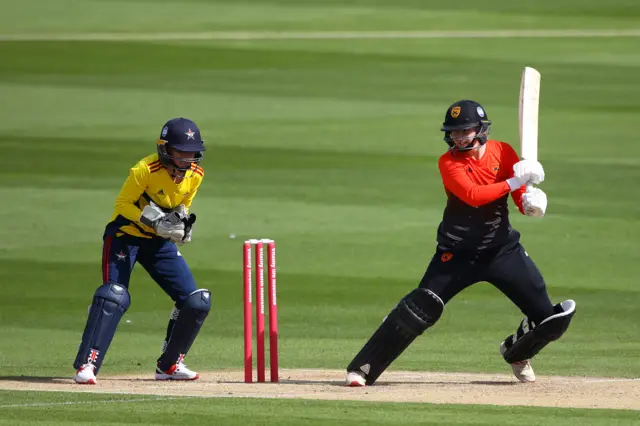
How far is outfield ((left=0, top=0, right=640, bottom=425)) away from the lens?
10.8 meters

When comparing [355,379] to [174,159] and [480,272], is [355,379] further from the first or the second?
[174,159]

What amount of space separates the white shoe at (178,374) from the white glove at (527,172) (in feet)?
8.84

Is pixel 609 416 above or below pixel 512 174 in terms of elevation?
below

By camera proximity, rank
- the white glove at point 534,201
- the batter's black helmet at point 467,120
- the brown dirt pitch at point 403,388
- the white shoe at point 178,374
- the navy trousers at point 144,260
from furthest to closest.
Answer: the white shoe at point 178,374 < the navy trousers at point 144,260 < the batter's black helmet at point 467,120 < the white glove at point 534,201 < the brown dirt pitch at point 403,388

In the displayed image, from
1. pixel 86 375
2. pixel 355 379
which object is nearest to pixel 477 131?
pixel 355 379

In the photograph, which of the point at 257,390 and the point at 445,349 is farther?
A: the point at 445,349

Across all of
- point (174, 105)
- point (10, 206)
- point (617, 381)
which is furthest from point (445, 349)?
point (174, 105)

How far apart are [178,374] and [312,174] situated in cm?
863

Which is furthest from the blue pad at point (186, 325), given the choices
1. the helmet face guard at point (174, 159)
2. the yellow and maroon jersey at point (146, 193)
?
the helmet face guard at point (174, 159)

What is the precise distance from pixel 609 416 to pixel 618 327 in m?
4.51

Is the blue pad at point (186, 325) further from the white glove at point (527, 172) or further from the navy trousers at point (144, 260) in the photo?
the white glove at point (527, 172)

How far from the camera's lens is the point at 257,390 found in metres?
9.05

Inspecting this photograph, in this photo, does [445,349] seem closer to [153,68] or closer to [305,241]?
[305,241]

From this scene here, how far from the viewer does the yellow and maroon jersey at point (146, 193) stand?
30.9ft
